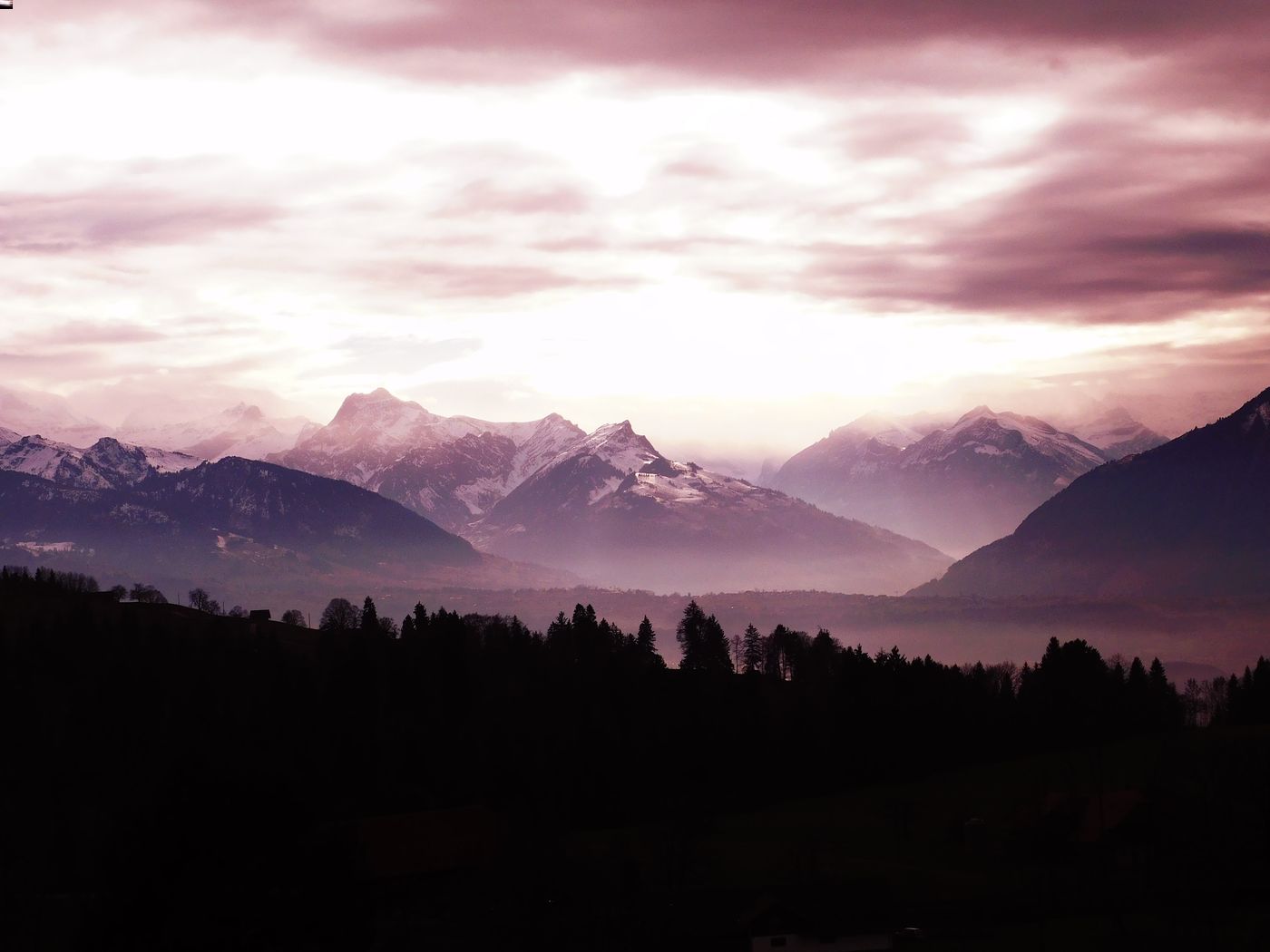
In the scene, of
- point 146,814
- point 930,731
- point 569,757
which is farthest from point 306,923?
point 930,731

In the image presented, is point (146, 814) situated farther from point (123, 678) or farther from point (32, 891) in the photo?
point (123, 678)

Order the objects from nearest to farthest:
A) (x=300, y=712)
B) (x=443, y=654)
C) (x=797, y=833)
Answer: (x=797, y=833) < (x=300, y=712) < (x=443, y=654)

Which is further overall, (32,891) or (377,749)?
(377,749)

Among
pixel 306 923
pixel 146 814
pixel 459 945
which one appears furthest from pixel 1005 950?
pixel 146 814

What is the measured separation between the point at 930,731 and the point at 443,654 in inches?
2286

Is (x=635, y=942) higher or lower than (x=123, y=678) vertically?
lower

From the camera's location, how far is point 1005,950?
320ft

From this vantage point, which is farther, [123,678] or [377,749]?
[123,678]

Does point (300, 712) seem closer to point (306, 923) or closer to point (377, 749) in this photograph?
point (377, 749)

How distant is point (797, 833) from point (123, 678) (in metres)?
78.7

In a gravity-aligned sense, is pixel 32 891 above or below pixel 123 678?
below

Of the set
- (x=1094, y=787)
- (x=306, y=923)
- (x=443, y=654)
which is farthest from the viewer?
(x=443, y=654)

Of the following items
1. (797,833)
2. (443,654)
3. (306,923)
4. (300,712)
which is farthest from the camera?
(443,654)

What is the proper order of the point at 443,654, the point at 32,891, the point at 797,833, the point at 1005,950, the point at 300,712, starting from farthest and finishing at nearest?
the point at 443,654
the point at 300,712
the point at 797,833
the point at 32,891
the point at 1005,950
